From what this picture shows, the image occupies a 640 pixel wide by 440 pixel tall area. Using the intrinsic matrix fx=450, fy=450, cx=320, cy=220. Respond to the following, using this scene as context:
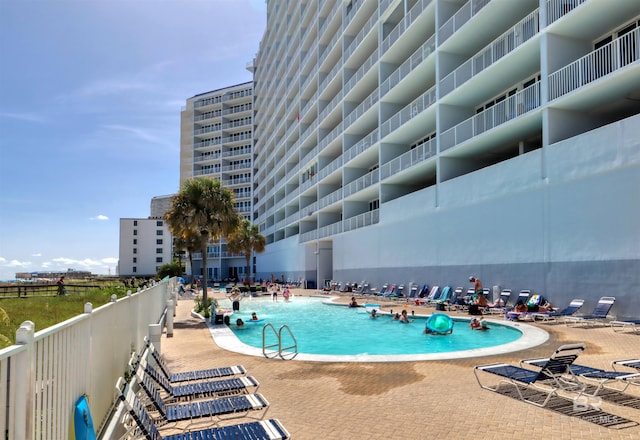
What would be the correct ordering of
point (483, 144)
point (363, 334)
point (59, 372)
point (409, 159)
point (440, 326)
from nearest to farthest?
point (59, 372)
point (440, 326)
point (363, 334)
point (483, 144)
point (409, 159)

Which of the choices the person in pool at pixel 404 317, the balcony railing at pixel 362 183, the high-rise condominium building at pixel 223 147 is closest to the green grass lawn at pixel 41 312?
the person in pool at pixel 404 317

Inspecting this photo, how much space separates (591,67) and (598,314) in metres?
8.97

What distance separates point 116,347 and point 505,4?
862 inches

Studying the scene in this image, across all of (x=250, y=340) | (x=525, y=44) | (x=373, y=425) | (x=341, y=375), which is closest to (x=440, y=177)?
(x=525, y=44)

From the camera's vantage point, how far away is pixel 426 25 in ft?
91.6

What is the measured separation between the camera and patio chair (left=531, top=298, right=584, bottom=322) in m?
15.5

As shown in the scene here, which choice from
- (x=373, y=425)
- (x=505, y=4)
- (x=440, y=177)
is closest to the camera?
(x=373, y=425)

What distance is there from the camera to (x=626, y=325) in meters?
13.9

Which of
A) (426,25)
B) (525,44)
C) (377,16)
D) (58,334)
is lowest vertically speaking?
(58,334)

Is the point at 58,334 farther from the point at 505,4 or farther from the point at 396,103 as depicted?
the point at 396,103

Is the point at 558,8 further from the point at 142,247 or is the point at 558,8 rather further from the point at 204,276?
the point at 142,247

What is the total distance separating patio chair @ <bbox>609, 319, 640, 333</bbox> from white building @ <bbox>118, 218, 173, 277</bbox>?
104003 millimetres

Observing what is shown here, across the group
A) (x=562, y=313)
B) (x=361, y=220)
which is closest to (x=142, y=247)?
(x=361, y=220)

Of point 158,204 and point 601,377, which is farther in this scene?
point 158,204
